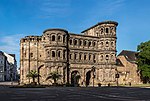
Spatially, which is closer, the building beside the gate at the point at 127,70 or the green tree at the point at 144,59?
the green tree at the point at 144,59

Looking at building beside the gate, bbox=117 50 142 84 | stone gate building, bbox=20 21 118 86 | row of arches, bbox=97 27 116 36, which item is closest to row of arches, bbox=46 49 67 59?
stone gate building, bbox=20 21 118 86

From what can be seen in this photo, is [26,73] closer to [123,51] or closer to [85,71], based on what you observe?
[85,71]

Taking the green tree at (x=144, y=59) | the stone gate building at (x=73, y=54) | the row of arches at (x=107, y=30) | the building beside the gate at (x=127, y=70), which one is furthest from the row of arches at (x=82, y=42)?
the green tree at (x=144, y=59)

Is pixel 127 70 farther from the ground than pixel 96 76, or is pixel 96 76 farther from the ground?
pixel 127 70

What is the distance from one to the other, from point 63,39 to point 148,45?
1182 inches

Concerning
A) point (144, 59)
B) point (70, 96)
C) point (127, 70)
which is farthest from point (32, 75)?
point (70, 96)

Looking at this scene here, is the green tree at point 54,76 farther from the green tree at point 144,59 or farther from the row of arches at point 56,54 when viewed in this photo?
the green tree at point 144,59

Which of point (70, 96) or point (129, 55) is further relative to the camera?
point (129, 55)

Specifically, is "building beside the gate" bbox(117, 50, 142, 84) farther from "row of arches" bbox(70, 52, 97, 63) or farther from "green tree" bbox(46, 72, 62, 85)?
"green tree" bbox(46, 72, 62, 85)

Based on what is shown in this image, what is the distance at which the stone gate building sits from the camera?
7556cm

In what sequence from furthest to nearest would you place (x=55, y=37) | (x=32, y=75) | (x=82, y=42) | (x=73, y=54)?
(x=82, y=42) → (x=73, y=54) → (x=55, y=37) → (x=32, y=75)

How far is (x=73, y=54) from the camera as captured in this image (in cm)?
7969

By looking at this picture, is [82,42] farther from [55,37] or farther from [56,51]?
[56,51]

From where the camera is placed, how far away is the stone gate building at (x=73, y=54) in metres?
75.6
